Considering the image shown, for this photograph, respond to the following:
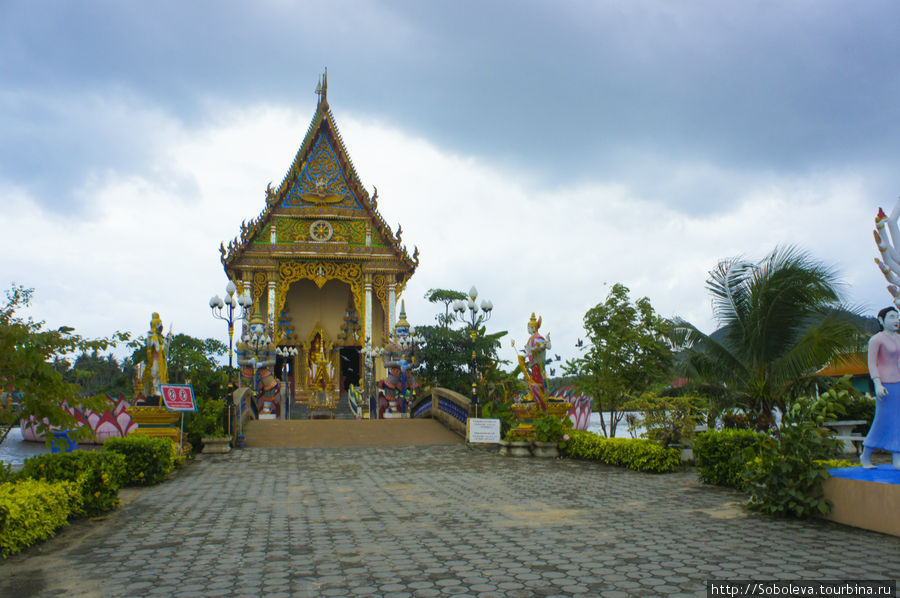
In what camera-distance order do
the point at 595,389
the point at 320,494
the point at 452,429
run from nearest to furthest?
1. the point at 320,494
2. the point at 595,389
3. the point at 452,429

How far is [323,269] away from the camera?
28.1 meters

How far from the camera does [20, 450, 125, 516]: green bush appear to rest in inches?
283

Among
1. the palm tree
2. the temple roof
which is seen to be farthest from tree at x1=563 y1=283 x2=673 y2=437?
the temple roof

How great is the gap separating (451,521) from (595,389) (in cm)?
940

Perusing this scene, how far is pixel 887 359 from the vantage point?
6.82 metres

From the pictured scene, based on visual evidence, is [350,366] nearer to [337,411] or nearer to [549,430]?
[337,411]

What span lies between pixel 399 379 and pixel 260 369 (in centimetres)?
485

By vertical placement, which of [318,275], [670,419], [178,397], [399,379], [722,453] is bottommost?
[722,453]

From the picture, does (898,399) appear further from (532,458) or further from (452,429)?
(452,429)

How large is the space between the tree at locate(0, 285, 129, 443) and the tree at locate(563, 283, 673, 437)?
1126 cm

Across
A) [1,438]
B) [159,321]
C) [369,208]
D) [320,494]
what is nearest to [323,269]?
[369,208]

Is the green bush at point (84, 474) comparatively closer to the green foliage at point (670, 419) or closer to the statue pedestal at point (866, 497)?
the statue pedestal at point (866, 497)

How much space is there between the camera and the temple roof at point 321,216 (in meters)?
27.6

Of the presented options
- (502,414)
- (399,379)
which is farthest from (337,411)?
(502,414)
